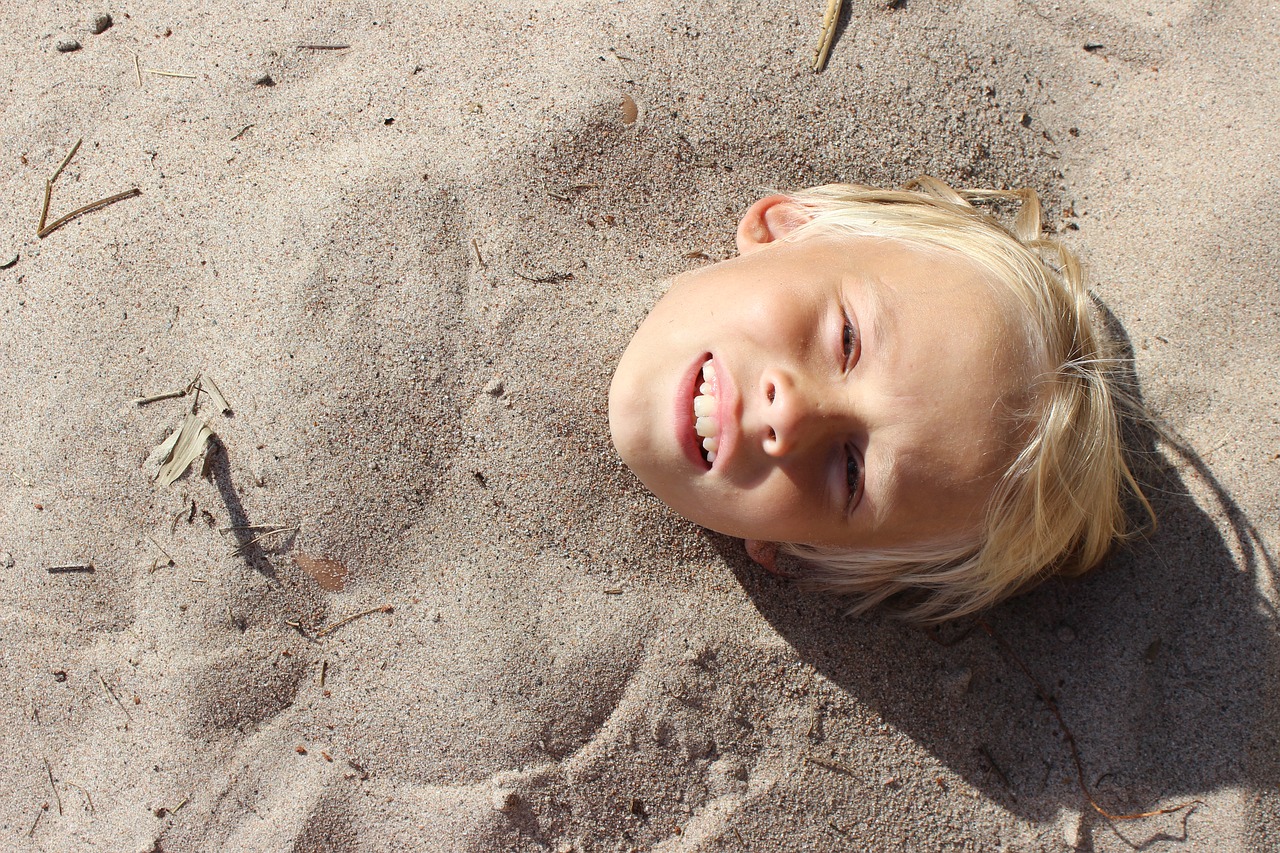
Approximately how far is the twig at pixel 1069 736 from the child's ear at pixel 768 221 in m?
1.19

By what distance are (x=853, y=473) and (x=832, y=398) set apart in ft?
0.69

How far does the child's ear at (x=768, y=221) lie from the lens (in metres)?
2.18

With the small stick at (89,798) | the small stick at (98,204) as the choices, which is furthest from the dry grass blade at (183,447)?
the small stick at (89,798)

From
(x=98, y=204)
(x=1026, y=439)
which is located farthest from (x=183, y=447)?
(x=1026, y=439)

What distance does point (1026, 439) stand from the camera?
179 cm

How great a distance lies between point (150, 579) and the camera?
2.05 metres

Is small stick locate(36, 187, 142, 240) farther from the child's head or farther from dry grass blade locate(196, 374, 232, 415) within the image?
the child's head

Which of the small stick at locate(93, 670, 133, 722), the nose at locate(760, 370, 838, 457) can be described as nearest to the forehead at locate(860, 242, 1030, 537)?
the nose at locate(760, 370, 838, 457)

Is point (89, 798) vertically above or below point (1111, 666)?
below

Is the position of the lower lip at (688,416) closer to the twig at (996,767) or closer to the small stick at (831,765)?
the small stick at (831,765)

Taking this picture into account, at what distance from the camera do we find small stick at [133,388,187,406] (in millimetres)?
2092

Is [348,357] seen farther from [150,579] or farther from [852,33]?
[852,33]

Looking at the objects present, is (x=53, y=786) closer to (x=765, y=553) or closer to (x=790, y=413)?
(x=765, y=553)

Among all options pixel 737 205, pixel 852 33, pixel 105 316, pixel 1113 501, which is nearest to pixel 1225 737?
pixel 1113 501
